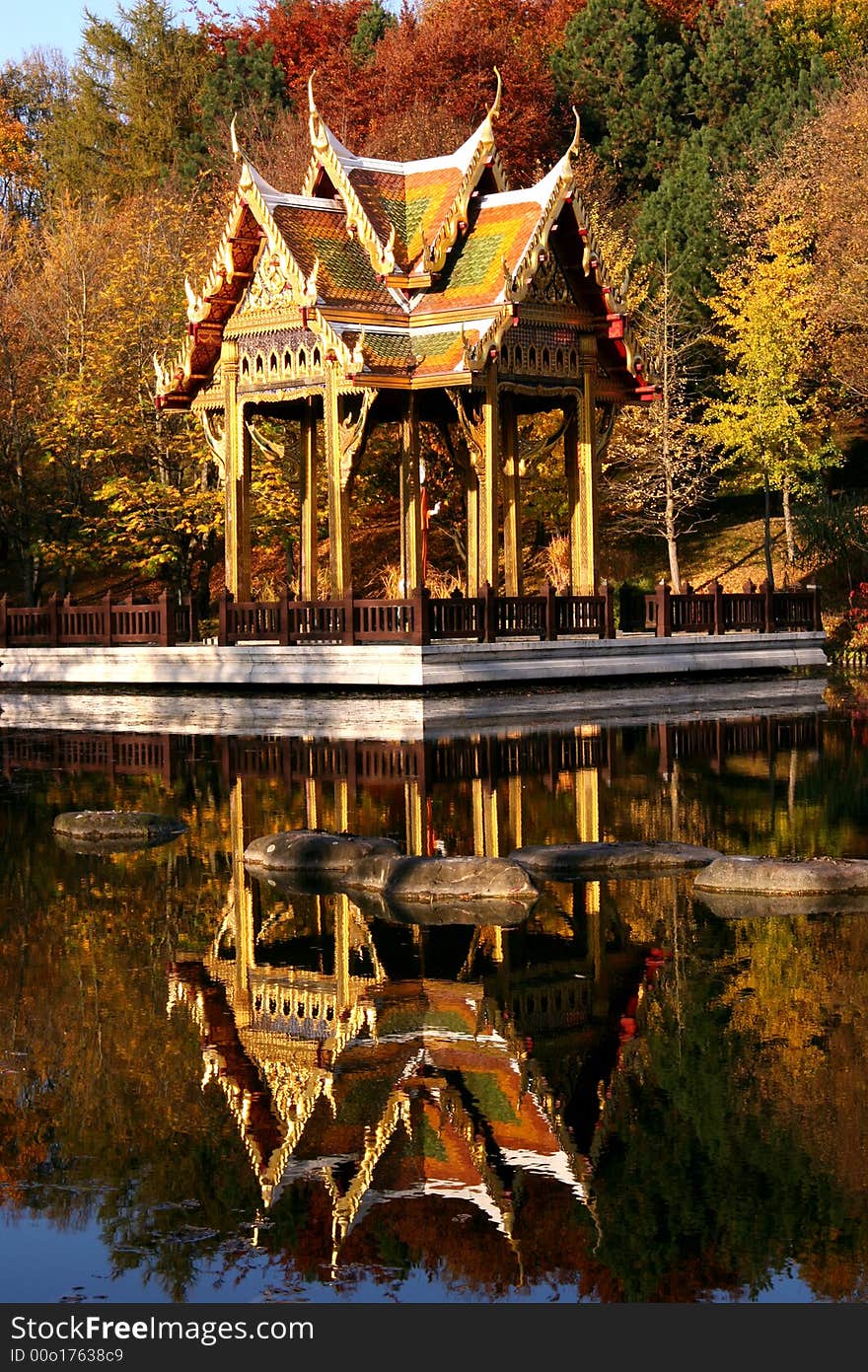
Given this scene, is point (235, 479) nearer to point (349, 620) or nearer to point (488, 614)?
point (349, 620)

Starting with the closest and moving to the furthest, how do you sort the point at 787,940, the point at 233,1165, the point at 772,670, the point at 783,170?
the point at 233,1165 < the point at 787,940 < the point at 772,670 < the point at 783,170

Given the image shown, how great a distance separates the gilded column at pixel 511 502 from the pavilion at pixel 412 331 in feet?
0.13

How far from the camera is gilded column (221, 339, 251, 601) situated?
3584 centimetres

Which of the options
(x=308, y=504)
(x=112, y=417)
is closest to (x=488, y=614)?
(x=308, y=504)

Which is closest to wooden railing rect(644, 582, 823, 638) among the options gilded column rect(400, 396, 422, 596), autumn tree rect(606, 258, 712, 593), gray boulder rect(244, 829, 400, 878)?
gilded column rect(400, 396, 422, 596)

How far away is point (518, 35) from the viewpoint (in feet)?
241

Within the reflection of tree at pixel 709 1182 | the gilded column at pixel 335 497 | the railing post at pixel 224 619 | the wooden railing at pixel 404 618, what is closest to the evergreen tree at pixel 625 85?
the wooden railing at pixel 404 618

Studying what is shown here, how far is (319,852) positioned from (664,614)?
72.6 ft

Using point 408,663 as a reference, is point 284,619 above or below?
above

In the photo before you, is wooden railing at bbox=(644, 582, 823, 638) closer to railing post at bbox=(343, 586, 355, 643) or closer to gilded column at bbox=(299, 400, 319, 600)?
gilded column at bbox=(299, 400, 319, 600)

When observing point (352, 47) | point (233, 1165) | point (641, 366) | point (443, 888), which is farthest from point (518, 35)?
point (233, 1165)

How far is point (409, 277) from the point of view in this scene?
1355 inches
